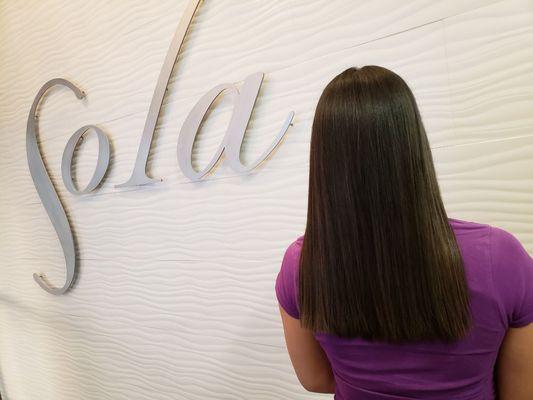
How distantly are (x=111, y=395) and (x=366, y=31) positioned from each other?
2074mm

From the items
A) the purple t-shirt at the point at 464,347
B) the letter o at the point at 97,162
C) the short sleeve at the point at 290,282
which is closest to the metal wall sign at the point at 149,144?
the letter o at the point at 97,162

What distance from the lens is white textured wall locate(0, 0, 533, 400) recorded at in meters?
0.98

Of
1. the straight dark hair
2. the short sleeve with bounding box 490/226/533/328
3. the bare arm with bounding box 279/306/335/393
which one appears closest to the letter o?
the bare arm with bounding box 279/306/335/393

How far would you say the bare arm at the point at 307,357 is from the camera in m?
0.82

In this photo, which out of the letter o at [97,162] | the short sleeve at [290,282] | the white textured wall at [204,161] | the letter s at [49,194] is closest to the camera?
the short sleeve at [290,282]

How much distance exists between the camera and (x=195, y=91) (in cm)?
147

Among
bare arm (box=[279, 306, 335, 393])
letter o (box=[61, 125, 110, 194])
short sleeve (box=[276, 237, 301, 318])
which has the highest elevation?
letter o (box=[61, 125, 110, 194])

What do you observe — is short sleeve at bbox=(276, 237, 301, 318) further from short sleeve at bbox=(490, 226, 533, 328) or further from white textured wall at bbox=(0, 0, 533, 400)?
white textured wall at bbox=(0, 0, 533, 400)

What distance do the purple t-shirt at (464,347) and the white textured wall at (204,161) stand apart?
18.0 inches

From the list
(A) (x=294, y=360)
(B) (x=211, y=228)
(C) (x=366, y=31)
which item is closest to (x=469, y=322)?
(A) (x=294, y=360)

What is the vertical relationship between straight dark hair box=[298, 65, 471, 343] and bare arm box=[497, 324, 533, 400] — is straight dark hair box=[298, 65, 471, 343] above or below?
above

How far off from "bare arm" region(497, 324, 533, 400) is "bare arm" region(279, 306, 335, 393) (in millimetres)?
342

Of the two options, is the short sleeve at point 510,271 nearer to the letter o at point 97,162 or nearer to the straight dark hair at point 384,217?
the straight dark hair at point 384,217

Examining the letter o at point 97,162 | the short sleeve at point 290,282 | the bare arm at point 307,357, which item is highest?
the letter o at point 97,162
